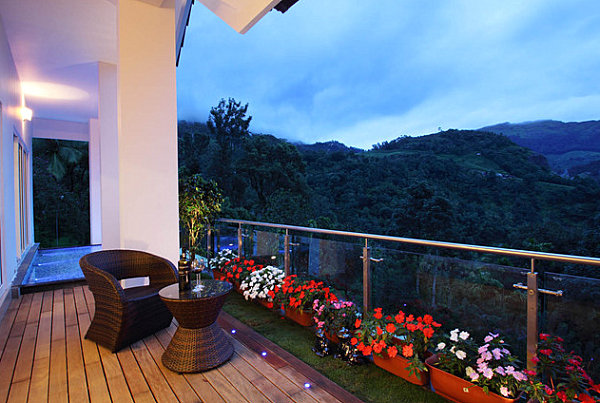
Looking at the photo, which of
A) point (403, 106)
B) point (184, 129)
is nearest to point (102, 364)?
point (184, 129)

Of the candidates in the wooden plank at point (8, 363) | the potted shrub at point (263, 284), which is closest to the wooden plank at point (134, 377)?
the wooden plank at point (8, 363)

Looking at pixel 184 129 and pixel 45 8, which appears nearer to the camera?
pixel 45 8

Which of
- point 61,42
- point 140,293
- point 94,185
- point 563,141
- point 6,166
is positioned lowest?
point 140,293

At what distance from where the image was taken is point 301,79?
151ft

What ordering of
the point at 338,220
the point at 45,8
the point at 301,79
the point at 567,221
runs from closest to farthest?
the point at 45,8
the point at 567,221
the point at 338,220
the point at 301,79

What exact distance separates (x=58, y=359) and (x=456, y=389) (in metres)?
2.95

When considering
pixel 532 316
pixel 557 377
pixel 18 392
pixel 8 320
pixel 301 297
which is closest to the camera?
pixel 557 377

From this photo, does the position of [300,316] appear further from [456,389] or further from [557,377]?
Result: [557,377]

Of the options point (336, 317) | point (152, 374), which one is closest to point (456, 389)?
point (336, 317)

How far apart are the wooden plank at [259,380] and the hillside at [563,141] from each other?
1836cm

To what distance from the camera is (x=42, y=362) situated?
2752 mm

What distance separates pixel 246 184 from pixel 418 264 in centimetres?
1689

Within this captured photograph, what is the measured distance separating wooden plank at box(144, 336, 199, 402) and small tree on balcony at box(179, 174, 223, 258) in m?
2.44

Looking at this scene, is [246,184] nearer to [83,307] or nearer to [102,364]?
[83,307]
